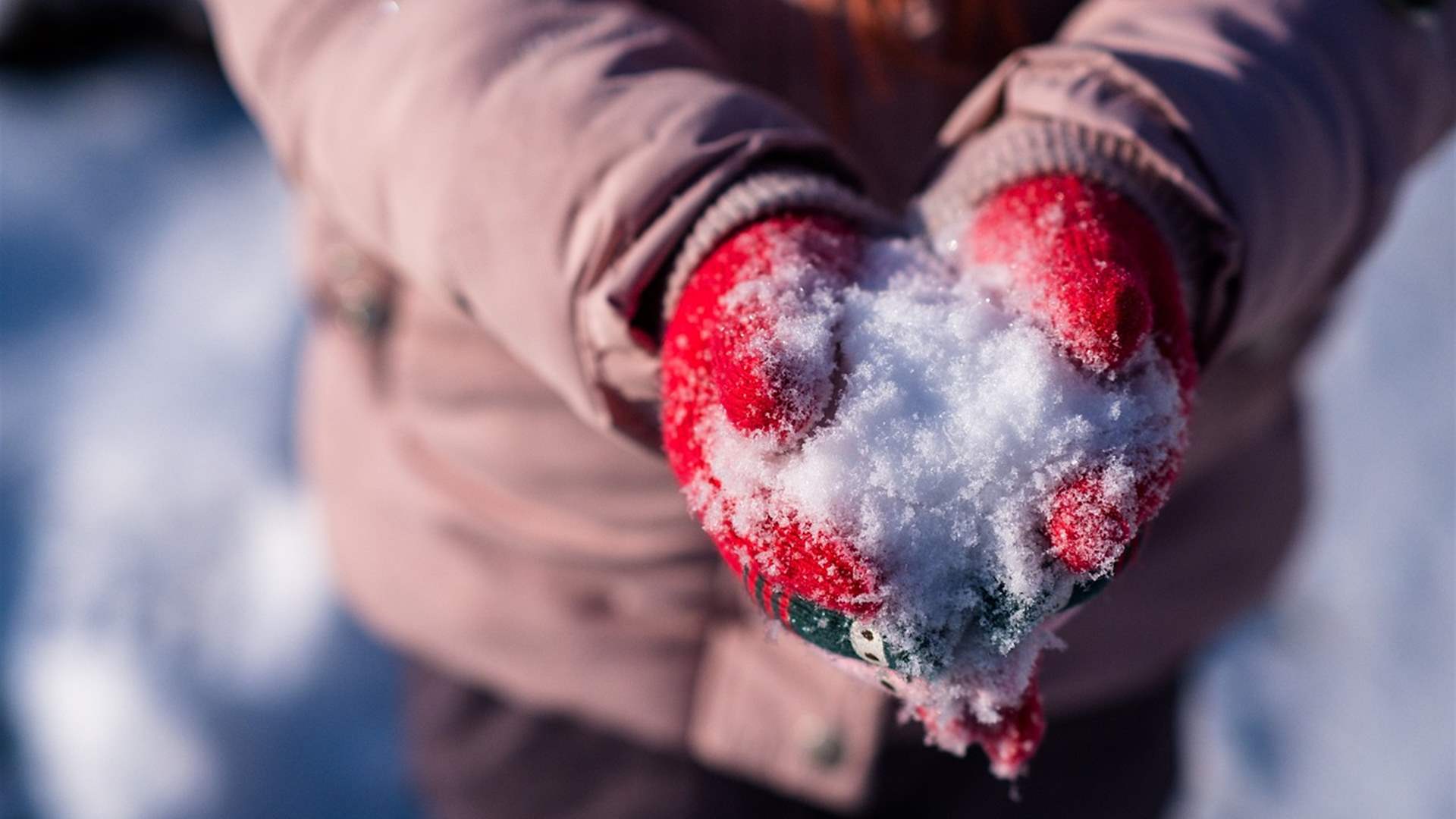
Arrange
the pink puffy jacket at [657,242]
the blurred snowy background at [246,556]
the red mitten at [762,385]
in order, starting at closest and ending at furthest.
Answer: the red mitten at [762,385] → the pink puffy jacket at [657,242] → the blurred snowy background at [246,556]

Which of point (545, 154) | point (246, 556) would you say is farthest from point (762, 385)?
point (246, 556)

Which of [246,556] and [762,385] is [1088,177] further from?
[246,556]

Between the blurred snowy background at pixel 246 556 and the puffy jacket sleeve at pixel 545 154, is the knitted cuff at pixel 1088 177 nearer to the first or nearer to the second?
the puffy jacket sleeve at pixel 545 154

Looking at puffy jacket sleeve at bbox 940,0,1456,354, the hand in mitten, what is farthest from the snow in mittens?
puffy jacket sleeve at bbox 940,0,1456,354

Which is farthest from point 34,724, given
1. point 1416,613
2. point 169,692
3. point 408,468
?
point 1416,613

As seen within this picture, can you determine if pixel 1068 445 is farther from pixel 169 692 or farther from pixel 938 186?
pixel 169 692

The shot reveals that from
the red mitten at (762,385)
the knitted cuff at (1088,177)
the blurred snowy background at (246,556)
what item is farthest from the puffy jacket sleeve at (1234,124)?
the blurred snowy background at (246,556)
